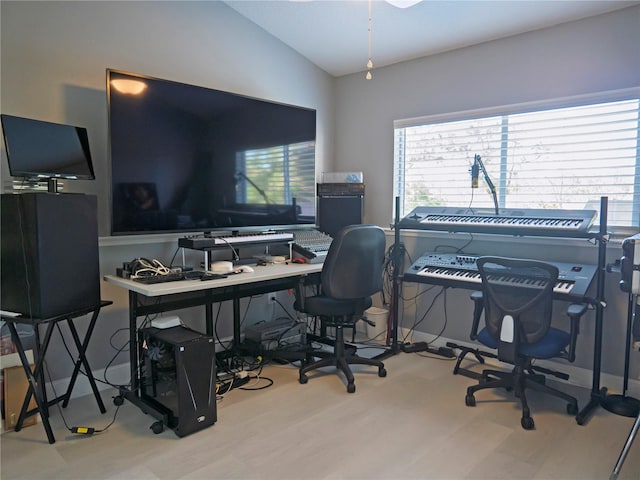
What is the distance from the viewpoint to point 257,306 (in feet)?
12.4

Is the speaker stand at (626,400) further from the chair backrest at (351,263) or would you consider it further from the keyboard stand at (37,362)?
the keyboard stand at (37,362)

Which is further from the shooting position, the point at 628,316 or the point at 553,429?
the point at 628,316

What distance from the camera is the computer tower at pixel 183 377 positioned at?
2.27 m

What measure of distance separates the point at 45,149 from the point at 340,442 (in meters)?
2.09

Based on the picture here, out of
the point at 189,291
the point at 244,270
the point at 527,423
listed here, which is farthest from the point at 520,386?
the point at 189,291

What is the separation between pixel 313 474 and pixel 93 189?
204 centimetres

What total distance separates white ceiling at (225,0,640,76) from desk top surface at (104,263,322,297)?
5.52 feet

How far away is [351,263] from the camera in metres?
2.84

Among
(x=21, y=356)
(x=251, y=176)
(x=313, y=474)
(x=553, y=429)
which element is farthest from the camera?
(x=251, y=176)

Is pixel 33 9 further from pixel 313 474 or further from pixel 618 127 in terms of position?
pixel 618 127

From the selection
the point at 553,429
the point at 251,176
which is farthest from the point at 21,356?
the point at 553,429

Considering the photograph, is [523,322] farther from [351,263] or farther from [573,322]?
[351,263]

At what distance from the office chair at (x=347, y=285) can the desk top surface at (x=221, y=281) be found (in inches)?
7.2

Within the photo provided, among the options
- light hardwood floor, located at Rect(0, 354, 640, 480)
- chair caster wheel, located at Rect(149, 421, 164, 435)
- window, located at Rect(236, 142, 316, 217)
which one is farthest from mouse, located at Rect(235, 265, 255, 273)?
chair caster wheel, located at Rect(149, 421, 164, 435)
